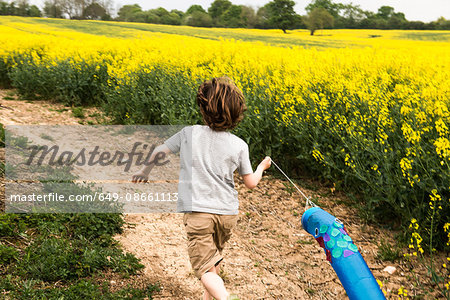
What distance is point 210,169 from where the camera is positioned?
2336 mm

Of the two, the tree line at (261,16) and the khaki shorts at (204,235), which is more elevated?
the tree line at (261,16)

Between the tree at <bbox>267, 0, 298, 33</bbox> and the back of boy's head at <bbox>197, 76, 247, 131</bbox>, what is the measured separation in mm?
33029

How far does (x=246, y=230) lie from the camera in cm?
431

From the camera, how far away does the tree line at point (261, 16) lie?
30984 mm

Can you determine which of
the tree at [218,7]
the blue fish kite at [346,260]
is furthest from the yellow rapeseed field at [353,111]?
the tree at [218,7]

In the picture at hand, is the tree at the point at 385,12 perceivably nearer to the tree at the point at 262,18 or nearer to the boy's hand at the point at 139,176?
the tree at the point at 262,18

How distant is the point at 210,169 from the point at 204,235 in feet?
1.23

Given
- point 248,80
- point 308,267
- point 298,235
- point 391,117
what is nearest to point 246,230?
point 298,235

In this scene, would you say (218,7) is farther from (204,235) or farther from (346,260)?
(346,260)

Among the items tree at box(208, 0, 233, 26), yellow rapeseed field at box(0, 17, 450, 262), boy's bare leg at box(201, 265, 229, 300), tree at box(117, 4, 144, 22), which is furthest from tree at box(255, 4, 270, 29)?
boy's bare leg at box(201, 265, 229, 300)

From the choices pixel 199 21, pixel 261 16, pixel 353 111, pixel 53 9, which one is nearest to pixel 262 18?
pixel 261 16

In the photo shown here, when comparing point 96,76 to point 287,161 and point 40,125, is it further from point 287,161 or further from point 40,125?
point 287,161

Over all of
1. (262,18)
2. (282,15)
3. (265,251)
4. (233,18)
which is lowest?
(265,251)

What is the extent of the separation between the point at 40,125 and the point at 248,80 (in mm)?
3840
